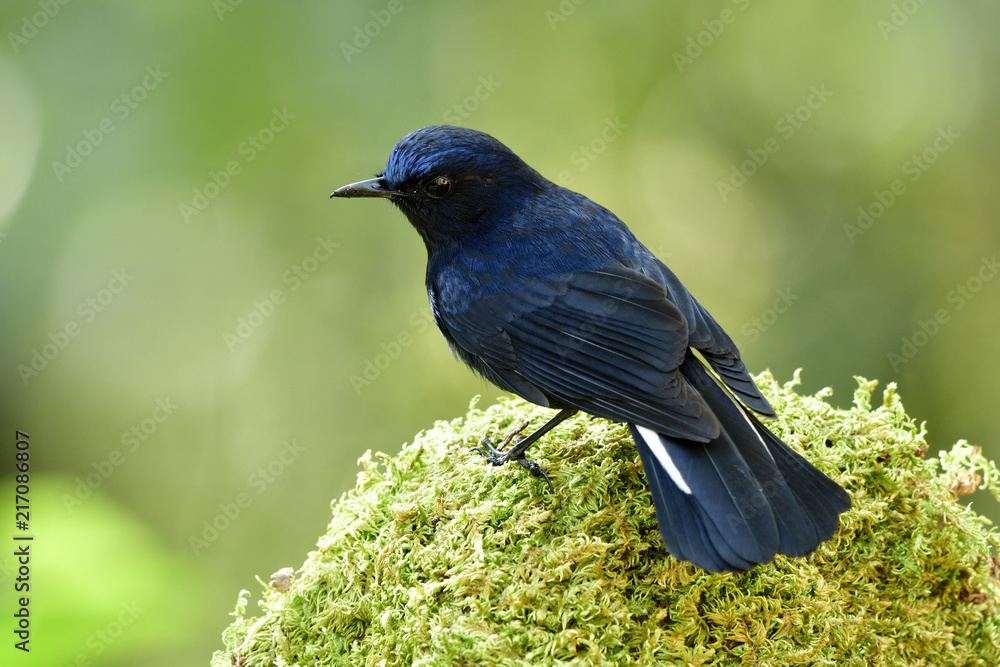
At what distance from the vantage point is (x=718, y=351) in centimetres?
301

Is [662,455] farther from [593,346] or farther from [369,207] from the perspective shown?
[369,207]

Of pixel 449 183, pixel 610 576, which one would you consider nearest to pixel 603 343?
pixel 610 576

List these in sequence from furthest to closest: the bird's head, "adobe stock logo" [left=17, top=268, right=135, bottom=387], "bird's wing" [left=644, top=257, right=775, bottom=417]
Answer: "adobe stock logo" [left=17, top=268, right=135, bottom=387] < the bird's head < "bird's wing" [left=644, top=257, right=775, bottom=417]

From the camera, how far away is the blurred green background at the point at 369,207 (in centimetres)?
A: 590

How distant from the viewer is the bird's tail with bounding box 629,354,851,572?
223 centimetres

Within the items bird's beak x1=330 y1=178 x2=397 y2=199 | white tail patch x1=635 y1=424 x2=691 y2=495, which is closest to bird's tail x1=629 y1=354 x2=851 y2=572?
white tail patch x1=635 y1=424 x2=691 y2=495

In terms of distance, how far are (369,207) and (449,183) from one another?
3.22m

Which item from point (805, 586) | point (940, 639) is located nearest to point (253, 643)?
point (805, 586)

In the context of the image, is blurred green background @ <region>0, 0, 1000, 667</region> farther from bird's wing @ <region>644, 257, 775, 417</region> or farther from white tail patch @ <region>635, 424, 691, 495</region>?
white tail patch @ <region>635, 424, 691, 495</region>

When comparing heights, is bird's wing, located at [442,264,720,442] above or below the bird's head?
below

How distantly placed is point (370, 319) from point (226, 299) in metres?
1.20

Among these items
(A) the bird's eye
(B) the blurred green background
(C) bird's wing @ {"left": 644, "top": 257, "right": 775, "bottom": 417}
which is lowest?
(C) bird's wing @ {"left": 644, "top": 257, "right": 775, "bottom": 417}

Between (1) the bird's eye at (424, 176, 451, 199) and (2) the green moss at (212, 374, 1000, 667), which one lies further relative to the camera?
(1) the bird's eye at (424, 176, 451, 199)

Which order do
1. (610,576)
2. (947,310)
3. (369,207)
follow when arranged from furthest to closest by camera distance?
(369,207) → (947,310) → (610,576)
